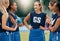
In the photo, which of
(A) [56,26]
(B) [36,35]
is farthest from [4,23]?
(B) [36,35]

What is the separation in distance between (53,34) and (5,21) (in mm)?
827

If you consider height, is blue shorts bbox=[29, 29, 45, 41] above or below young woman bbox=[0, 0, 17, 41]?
below

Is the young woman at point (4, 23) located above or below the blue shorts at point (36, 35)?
above

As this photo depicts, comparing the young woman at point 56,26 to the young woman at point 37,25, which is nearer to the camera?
the young woman at point 56,26

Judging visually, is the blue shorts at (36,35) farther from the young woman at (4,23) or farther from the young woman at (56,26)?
the young woman at (4,23)

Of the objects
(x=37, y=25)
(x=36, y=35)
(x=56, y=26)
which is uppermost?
(x=56, y=26)

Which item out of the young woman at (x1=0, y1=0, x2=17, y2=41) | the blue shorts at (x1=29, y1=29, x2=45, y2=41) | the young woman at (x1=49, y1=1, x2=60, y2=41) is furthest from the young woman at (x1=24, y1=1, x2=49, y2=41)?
the young woman at (x1=0, y1=0, x2=17, y2=41)

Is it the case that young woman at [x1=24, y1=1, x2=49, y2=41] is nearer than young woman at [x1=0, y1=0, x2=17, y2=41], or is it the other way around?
young woman at [x1=0, y1=0, x2=17, y2=41]

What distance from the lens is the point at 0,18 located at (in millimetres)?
3158

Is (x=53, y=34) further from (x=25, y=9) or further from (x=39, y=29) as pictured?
(x=25, y=9)

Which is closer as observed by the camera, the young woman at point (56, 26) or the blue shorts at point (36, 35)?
the young woman at point (56, 26)

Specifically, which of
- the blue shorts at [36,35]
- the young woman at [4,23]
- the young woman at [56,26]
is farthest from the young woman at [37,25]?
the young woman at [4,23]

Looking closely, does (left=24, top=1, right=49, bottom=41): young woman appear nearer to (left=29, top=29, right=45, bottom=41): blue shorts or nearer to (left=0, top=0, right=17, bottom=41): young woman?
(left=29, top=29, right=45, bottom=41): blue shorts

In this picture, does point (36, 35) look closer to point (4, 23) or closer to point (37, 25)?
point (37, 25)
